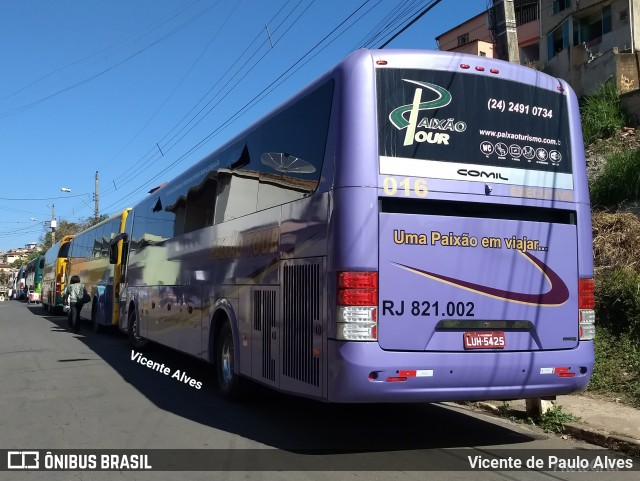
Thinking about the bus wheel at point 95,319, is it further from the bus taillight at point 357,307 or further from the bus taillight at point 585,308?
the bus taillight at point 585,308

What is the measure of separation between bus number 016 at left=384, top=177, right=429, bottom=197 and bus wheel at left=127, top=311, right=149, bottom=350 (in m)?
10.2

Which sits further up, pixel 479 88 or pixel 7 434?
pixel 479 88

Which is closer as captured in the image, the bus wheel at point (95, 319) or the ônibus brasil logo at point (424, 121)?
the ônibus brasil logo at point (424, 121)

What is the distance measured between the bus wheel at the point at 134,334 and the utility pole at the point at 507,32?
986 centimetres

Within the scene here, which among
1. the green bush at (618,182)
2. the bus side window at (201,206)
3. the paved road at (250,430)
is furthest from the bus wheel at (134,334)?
the green bush at (618,182)

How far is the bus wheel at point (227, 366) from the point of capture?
8.17 meters

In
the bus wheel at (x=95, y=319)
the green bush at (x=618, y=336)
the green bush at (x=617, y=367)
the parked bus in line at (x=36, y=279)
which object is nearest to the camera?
the green bush at (x=617, y=367)

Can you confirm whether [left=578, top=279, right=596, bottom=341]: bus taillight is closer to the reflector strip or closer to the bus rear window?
the bus rear window

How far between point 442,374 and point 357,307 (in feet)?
3.29

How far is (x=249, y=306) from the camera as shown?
7.52 m

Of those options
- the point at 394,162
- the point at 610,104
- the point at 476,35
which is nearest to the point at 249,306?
the point at 394,162

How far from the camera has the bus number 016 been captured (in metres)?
5.56
